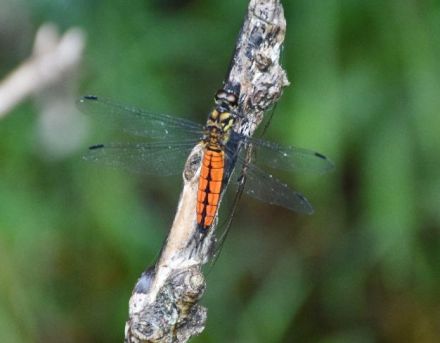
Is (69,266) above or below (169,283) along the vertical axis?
below

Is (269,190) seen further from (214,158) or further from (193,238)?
(193,238)

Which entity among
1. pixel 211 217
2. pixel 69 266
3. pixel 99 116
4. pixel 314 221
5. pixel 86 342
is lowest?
pixel 86 342

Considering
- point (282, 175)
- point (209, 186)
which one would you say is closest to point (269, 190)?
point (209, 186)

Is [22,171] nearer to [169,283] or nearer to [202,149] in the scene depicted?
[202,149]

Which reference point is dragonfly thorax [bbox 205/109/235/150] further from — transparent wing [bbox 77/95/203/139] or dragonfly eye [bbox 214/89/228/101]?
transparent wing [bbox 77/95/203/139]

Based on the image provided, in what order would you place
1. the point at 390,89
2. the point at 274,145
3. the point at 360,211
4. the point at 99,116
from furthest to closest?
the point at 360,211, the point at 390,89, the point at 99,116, the point at 274,145

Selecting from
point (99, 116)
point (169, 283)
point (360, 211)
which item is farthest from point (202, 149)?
point (360, 211)

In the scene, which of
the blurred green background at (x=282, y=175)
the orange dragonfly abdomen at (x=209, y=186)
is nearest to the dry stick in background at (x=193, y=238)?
the orange dragonfly abdomen at (x=209, y=186)
